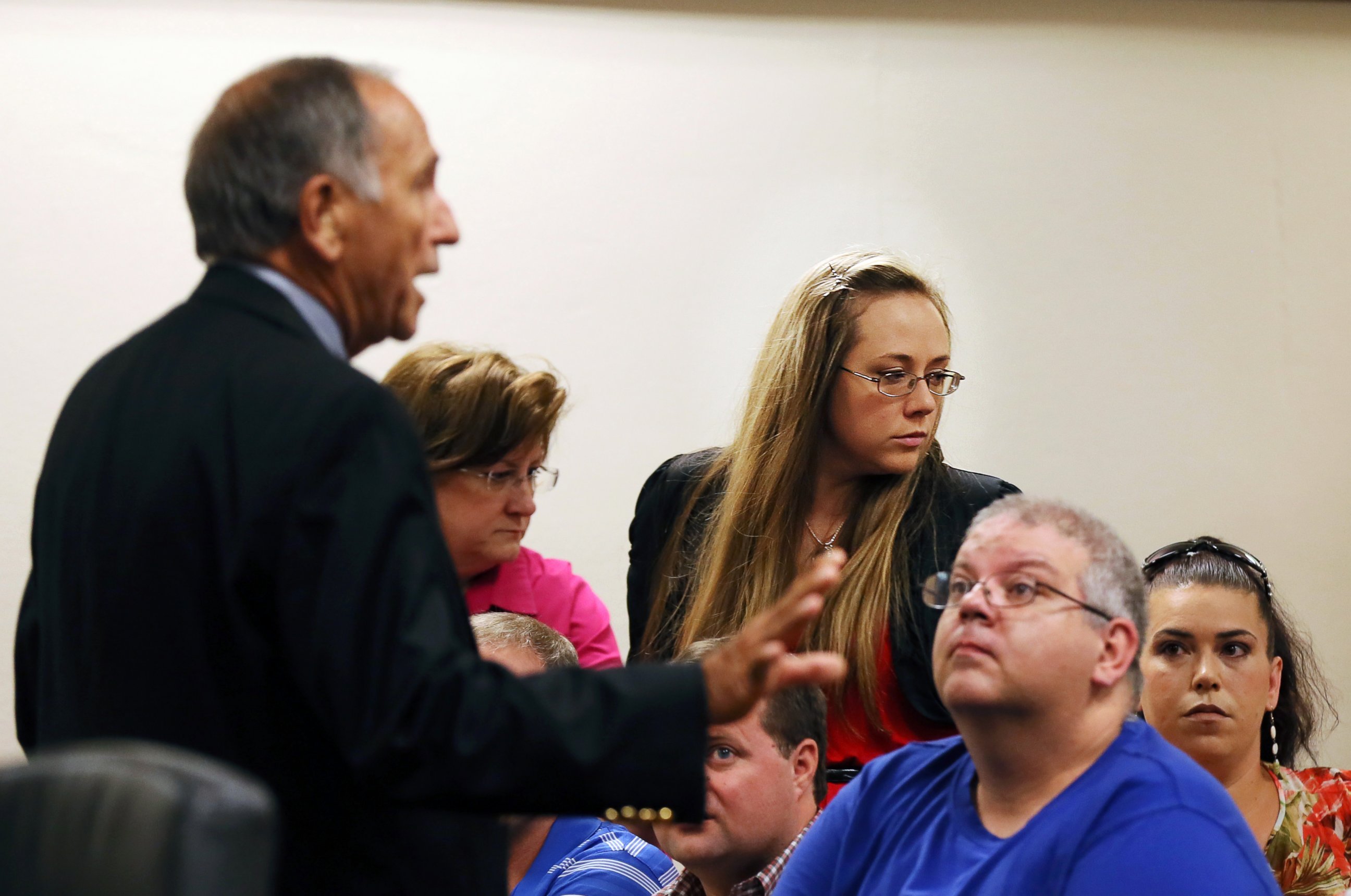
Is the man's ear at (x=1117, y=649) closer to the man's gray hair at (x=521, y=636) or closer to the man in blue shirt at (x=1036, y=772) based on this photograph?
the man in blue shirt at (x=1036, y=772)

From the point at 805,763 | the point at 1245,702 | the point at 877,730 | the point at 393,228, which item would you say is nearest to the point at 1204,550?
the point at 1245,702

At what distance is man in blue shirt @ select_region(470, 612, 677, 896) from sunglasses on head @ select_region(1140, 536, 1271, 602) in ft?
3.48

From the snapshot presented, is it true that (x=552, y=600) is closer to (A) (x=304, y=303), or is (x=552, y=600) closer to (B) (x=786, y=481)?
(B) (x=786, y=481)

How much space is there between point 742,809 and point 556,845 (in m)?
0.35

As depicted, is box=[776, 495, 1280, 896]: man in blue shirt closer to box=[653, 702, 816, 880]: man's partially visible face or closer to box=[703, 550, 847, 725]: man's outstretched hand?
box=[653, 702, 816, 880]: man's partially visible face

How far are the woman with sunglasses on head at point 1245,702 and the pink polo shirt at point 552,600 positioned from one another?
0.97 m

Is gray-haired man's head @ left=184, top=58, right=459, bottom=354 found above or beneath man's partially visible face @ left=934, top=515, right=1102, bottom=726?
A: above

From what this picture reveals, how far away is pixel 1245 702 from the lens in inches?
95.3

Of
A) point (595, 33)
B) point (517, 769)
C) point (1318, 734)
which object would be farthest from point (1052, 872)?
point (595, 33)

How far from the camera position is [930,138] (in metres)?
3.69

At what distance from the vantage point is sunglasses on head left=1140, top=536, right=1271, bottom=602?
2549 mm

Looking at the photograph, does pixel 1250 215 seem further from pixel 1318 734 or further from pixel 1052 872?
pixel 1052 872

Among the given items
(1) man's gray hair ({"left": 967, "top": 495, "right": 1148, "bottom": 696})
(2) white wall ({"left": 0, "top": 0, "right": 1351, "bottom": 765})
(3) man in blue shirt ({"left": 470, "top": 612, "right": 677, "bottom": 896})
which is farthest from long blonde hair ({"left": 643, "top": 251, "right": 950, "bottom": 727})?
(2) white wall ({"left": 0, "top": 0, "right": 1351, "bottom": 765})

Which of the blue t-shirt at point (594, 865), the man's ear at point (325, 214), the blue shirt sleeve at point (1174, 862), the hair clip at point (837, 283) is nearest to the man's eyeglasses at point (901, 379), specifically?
the hair clip at point (837, 283)
